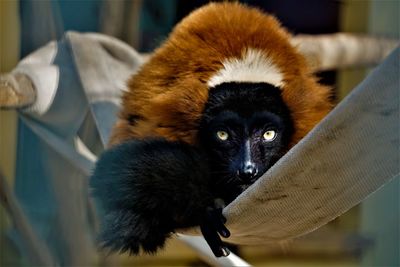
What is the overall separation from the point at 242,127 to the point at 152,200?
0.86 feet

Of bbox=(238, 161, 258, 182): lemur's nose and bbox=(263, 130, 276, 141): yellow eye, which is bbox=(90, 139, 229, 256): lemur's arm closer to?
bbox=(238, 161, 258, 182): lemur's nose

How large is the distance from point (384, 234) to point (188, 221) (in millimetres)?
1397

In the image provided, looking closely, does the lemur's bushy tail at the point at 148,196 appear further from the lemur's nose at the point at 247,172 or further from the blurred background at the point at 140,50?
the blurred background at the point at 140,50

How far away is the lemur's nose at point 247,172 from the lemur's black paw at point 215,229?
8cm

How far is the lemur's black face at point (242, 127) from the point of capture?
5.40 ft

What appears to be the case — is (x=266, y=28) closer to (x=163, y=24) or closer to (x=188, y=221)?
(x=188, y=221)

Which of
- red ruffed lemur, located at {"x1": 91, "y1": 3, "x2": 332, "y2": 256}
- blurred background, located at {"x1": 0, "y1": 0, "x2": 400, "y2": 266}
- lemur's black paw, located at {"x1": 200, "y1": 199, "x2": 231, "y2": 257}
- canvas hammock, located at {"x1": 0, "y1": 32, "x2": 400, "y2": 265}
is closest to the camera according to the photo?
canvas hammock, located at {"x1": 0, "y1": 32, "x2": 400, "y2": 265}

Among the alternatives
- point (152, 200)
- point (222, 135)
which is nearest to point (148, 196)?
point (152, 200)

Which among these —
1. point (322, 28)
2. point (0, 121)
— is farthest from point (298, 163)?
point (322, 28)

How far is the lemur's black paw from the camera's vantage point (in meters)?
1.45

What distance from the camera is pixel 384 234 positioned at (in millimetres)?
2764

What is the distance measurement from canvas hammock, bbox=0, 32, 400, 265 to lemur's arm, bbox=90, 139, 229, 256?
0.16 ft

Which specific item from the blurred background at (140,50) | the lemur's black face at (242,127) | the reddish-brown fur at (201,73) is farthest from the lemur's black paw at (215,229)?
the blurred background at (140,50)

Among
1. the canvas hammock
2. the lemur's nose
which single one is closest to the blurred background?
the canvas hammock
